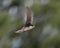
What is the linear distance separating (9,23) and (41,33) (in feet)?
0.78

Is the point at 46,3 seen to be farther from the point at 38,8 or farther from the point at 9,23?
the point at 9,23

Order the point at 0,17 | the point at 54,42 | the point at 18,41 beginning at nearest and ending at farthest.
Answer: the point at 54,42 → the point at 0,17 → the point at 18,41

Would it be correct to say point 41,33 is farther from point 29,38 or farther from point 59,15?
point 59,15

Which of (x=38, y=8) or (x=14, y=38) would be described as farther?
(x=14, y=38)

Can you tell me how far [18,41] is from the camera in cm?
157

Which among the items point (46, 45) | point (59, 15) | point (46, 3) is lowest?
point (46, 45)

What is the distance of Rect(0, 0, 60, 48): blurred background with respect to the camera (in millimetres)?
1366

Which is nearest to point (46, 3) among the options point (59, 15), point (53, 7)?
point (53, 7)

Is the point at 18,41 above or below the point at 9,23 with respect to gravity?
below

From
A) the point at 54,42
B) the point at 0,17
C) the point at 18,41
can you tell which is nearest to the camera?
the point at 54,42

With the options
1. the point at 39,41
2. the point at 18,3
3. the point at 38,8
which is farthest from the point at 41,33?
the point at 18,3

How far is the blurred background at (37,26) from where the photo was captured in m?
1.37

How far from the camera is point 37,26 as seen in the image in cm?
133

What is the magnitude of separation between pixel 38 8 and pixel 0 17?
266 mm
